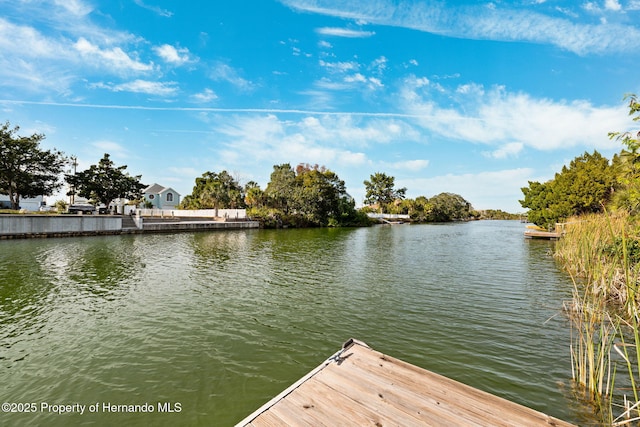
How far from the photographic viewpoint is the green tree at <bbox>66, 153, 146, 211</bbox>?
44094 mm

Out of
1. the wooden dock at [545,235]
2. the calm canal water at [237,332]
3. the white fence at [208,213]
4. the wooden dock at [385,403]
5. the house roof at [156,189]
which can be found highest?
the house roof at [156,189]

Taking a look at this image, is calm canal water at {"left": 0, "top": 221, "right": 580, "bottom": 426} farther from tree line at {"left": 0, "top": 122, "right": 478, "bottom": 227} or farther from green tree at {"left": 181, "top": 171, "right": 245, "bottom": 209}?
green tree at {"left": 181, "top": 171, "right": 245, "bottom": 209}

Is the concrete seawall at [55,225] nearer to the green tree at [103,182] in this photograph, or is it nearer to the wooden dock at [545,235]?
the green tree at [103,182]

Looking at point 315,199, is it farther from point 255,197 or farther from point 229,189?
point 229,189

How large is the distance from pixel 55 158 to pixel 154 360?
4760 centimetres

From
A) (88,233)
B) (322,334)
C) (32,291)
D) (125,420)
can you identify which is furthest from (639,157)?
(88,233)

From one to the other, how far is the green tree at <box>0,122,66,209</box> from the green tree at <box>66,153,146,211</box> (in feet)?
11.5

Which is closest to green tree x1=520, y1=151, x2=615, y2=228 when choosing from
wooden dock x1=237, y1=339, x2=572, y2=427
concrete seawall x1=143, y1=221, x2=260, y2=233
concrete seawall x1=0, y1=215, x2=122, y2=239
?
wooden dock x1=237, y1=339, x2=572, y2=427

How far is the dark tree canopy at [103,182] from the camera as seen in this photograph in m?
44.1

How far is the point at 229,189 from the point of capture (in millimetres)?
66500

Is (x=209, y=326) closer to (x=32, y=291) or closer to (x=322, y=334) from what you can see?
(x=322, y=334)

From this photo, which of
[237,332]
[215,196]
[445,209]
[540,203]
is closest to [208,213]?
[215,196]

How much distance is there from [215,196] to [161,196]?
65.4ft

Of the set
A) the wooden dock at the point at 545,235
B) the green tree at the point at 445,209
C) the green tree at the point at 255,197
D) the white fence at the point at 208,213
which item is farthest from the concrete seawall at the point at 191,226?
the green tree at the point at 445,209
